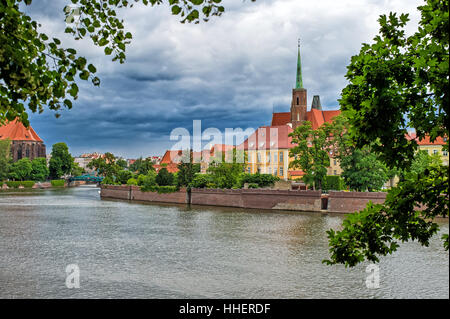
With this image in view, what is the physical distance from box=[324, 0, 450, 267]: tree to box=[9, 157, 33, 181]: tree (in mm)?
94620

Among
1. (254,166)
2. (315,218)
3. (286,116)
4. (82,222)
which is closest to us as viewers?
(82,222)

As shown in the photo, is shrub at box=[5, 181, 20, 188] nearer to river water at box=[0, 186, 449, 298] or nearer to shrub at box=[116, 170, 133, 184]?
shrub at box=[116, 170, 133, 184]

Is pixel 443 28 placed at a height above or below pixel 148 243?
above

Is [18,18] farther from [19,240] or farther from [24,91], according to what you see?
[19,240]

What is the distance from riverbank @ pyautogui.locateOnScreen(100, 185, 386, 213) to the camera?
35.5 metres

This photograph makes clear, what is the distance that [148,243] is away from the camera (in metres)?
21.1

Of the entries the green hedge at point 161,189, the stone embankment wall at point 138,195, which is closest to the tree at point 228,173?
the stone embankment wall at point 138,195

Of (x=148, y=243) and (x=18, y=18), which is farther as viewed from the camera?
(x=148, y=243)

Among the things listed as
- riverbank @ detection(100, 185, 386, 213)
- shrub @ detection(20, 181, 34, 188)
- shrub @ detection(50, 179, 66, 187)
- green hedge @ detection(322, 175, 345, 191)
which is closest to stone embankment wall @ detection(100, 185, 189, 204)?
riverbank @ detection(100, 185, 386, 213)

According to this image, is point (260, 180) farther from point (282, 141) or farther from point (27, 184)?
point (27, 184)

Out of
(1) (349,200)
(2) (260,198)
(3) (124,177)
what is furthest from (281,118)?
(1) (349,200)

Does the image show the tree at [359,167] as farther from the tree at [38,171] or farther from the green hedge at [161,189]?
the tree at [38,171]
